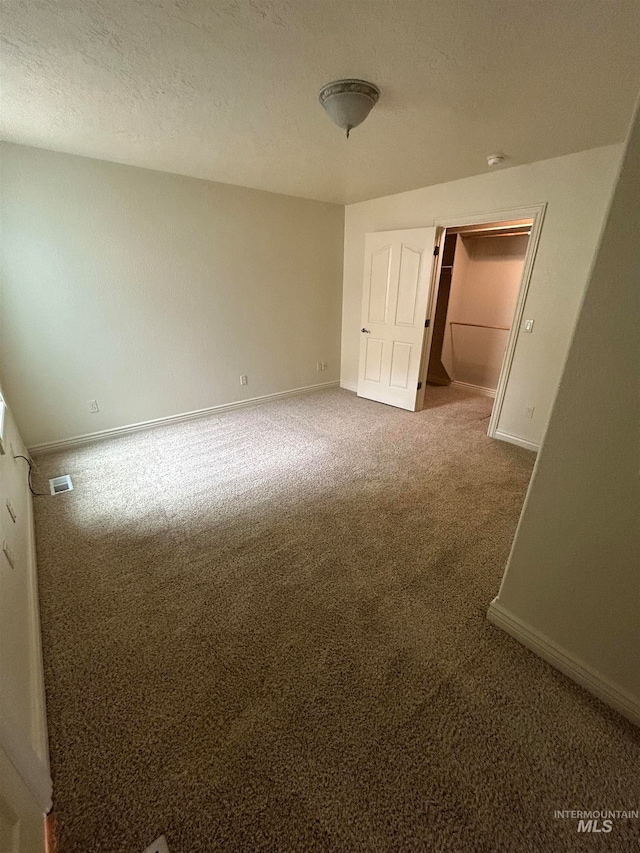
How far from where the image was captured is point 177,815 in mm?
961

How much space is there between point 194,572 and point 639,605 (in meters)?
1.86

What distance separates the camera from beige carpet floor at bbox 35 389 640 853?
960mm

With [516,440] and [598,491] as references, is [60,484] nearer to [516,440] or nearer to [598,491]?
[598,491]

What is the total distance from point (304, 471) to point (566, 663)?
73.4 inches

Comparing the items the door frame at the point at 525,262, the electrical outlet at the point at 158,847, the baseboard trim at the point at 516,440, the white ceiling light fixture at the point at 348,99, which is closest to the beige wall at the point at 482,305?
the door frame at the point at 525,262

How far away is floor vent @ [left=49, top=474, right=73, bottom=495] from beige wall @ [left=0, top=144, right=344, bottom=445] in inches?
24.9

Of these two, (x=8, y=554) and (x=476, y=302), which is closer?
→ (x=8, y=554)

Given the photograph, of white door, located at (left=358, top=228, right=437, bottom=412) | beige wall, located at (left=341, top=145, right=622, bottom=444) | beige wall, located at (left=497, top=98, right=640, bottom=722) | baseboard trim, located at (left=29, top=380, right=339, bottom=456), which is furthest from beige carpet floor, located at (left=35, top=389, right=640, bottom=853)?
white door, located at (left=358, top=228, right=437, bottom=412)

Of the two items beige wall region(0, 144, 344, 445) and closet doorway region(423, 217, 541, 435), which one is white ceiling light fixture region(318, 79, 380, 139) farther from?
closet doorway region(423, 217, 541, 435)

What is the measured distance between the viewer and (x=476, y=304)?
464 cm

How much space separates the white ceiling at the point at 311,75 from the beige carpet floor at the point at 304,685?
2288 millimetres

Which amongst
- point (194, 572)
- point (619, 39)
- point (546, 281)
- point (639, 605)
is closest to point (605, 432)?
point (639, 605)

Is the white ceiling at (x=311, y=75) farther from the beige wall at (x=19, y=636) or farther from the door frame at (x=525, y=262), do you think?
the beige wall at (x=19, y=636)

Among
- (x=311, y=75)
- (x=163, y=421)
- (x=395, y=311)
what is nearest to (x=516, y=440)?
(x=395, y=311)
